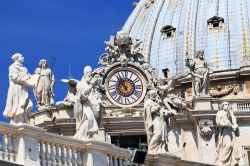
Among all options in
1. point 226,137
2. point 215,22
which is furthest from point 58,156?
point 215,22

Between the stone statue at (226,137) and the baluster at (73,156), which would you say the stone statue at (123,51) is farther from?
the baluster at (73,156)

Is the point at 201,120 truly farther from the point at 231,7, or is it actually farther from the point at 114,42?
the point at 231,7

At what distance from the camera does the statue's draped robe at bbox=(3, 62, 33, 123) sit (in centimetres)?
2669

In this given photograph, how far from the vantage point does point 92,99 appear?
2869cm

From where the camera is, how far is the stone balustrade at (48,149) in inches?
1029

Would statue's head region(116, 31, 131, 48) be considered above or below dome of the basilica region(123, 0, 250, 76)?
below

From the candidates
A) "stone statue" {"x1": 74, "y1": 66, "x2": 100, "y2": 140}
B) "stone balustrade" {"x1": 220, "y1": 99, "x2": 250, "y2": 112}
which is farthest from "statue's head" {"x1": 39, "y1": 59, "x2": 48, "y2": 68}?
"stone statue" {"x1": 74, "y1": 66, "x2": 100, "y2": 140}

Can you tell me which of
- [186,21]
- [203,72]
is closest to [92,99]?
[203,72]

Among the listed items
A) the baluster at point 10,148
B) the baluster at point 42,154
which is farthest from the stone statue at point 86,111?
the baluster at point 10,148

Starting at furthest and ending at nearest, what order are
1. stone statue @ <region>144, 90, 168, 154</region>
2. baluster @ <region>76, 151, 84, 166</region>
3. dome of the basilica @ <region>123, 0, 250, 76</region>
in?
dome of the basilica @ <region>123, 0, 250, 76</region>, stone statue @ <region>144, 90, 168, 154</region>, baluster @ <region>76, 151, 84, 166</region>

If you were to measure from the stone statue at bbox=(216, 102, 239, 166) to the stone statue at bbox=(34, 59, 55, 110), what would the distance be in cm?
1718

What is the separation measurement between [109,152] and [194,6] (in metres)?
70.1

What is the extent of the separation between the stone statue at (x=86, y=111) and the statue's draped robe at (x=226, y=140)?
369 inches

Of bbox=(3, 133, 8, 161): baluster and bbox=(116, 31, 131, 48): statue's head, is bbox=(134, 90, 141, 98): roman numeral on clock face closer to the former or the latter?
bbox=(116, 31, 131, 48): statue's head
